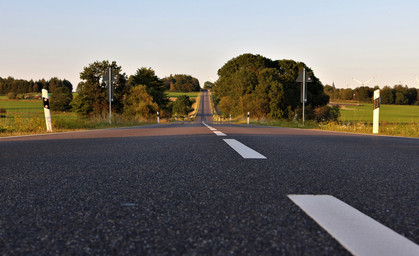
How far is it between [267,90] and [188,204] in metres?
38.9

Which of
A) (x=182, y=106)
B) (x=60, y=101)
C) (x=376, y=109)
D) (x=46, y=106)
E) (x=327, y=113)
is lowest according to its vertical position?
(x=327, y=113)

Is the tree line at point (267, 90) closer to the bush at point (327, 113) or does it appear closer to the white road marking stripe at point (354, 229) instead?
the bush at point (327, 113)

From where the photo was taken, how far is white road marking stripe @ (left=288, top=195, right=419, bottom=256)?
1.16 metres

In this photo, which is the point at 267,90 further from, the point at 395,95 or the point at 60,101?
the point at 395,95

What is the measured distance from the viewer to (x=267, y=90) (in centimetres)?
3962

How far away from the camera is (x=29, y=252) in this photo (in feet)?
3.87

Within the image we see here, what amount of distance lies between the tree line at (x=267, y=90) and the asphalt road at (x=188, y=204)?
35287mm

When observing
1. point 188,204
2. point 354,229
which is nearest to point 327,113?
point 188,204

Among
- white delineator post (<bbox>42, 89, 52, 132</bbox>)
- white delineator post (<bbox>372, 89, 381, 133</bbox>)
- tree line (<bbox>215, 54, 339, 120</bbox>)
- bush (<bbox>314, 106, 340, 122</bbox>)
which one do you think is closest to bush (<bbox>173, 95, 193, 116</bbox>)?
tree line (<bbox>215, 54, 339, 120</bbox>)

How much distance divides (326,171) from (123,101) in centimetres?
3172

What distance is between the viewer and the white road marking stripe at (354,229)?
1.16 m

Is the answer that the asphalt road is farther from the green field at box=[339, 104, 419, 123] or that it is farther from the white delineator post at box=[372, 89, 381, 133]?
the green field at box=[339, 104, 419, 123]

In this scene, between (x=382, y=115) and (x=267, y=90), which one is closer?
(x=267, y=90)

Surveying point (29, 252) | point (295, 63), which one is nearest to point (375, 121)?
point (29, 252)
